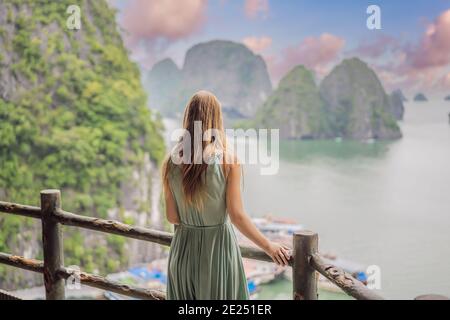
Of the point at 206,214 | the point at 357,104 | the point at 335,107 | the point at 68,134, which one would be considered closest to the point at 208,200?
the point at 206,214

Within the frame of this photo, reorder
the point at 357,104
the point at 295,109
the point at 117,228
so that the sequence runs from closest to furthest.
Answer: the point at 117,228, the point at 295,109, the point at 357,104

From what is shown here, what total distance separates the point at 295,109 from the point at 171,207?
29.0 metres

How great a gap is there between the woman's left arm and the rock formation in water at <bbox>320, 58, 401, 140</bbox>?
29.4 m

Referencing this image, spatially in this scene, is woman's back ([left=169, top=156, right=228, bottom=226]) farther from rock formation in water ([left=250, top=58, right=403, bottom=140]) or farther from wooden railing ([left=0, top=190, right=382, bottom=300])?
rock formation in water ([left=250, top=58, right=403, bottom=140])

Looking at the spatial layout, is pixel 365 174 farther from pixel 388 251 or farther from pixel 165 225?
pixel 165 225

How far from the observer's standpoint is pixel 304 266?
141cm

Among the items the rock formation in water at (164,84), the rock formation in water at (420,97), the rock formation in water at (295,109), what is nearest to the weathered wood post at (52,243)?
the rock formation in water at (295,109)

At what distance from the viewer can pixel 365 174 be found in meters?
28.8

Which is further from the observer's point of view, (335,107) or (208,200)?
(335,107)

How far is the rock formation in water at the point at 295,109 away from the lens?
3025 centimetres

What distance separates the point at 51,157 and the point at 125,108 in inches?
131

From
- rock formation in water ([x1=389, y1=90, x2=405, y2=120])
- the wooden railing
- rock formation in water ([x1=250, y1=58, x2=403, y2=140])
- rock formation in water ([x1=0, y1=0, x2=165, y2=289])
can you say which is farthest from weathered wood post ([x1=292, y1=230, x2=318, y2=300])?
rock formation in water ([x1=389, y1=90, x2=405, y2=120])

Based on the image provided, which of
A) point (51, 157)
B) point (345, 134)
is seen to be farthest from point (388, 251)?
point (51, 157)

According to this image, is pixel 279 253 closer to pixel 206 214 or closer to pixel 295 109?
pixel 206 214
